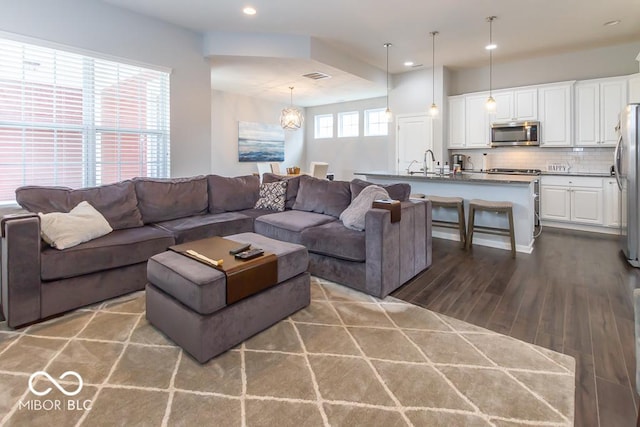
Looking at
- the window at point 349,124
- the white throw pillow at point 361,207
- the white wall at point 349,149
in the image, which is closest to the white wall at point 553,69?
the white wall at point 349,149

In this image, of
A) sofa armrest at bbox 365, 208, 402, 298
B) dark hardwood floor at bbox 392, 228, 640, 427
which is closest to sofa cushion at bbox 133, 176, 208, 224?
sofa armrest at bbox 365, 208, 402, 298

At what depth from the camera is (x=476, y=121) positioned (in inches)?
256

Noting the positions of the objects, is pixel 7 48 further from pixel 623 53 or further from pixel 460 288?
pixel 623 53

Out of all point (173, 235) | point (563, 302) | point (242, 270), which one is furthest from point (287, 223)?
point (563, 302)

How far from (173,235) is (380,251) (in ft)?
6.37

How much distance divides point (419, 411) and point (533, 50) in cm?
626

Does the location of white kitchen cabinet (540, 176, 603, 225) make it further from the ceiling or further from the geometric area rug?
the geometric area rug

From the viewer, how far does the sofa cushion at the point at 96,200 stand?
2.90 metres

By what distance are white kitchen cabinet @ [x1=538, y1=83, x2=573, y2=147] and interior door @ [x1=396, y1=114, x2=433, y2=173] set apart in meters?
1.85

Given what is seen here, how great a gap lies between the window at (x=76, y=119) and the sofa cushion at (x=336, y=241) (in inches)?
106

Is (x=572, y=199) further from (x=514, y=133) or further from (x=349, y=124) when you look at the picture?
(x=349, y=124)

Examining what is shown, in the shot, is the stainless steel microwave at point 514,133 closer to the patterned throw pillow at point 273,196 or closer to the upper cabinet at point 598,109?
the upper cabinet at point 598,109

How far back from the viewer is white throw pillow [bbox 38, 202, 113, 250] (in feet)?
8.36

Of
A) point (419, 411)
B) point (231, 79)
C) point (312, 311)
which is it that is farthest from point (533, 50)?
point (419, 411)
